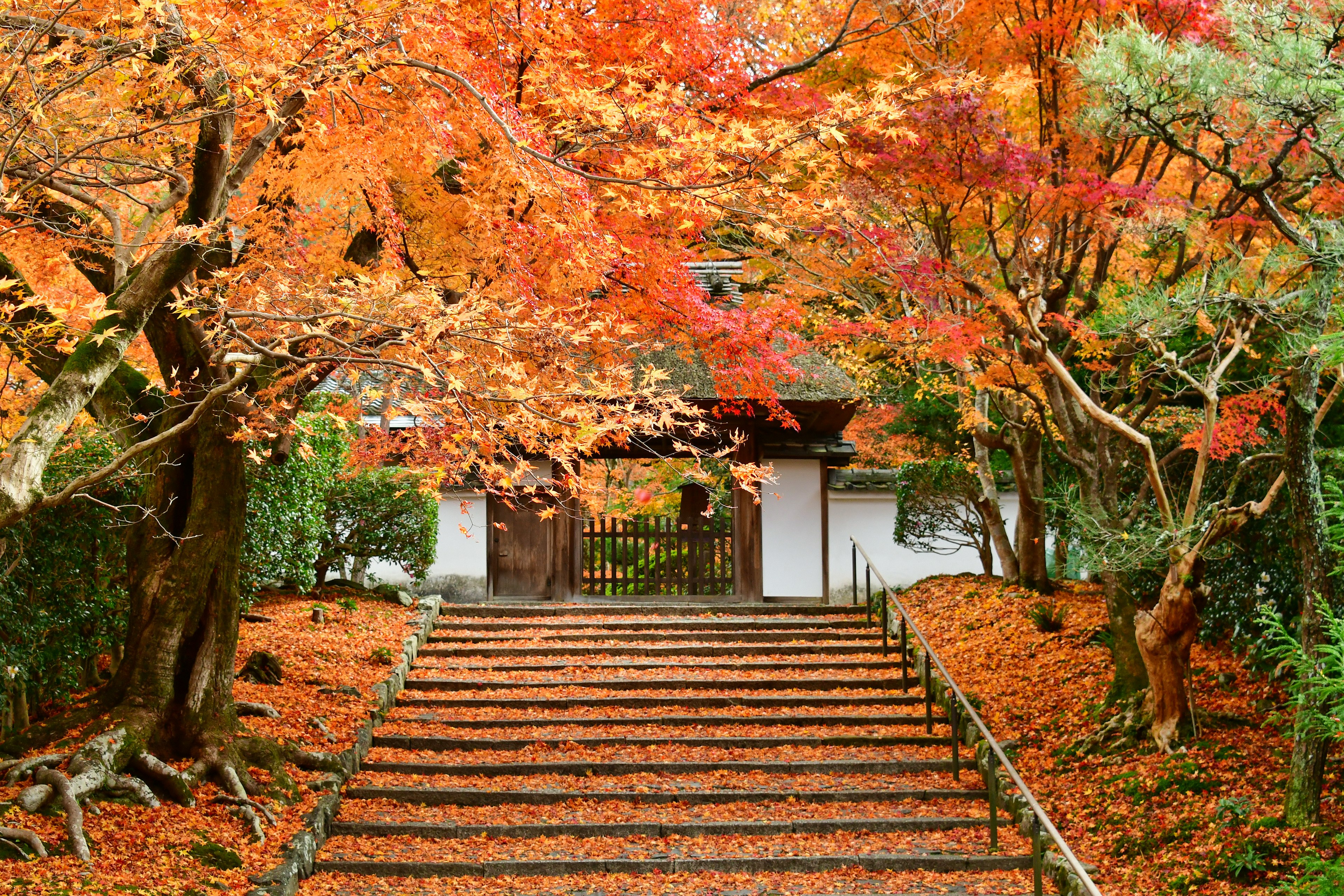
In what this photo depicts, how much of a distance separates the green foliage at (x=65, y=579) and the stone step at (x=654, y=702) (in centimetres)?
340

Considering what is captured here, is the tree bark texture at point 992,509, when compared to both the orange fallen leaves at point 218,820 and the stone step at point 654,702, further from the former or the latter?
the orange fallen leaves at point 218,820

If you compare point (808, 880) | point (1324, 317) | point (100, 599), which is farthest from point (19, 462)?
point (1324, 317)

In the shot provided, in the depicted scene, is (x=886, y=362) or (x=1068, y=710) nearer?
(x=1068, y=710)

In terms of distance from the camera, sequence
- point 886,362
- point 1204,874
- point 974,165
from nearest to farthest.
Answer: point 1204,874 → point 974,165 → point 886,362

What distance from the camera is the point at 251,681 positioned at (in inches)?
390

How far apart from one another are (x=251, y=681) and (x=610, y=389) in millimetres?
6081

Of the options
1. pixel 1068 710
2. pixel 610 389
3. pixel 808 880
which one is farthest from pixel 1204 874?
pixel 610 389

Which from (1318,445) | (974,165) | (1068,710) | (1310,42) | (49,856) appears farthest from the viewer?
(1068,710)

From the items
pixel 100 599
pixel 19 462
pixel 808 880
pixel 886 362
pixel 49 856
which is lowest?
pixel 808 880

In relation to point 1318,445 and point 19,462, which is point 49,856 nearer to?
point 19,462

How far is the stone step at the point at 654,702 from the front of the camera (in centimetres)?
1098

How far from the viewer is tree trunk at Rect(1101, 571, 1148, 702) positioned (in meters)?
8.95

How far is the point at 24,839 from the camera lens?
5.94 metres

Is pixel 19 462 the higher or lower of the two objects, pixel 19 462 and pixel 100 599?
the higher
